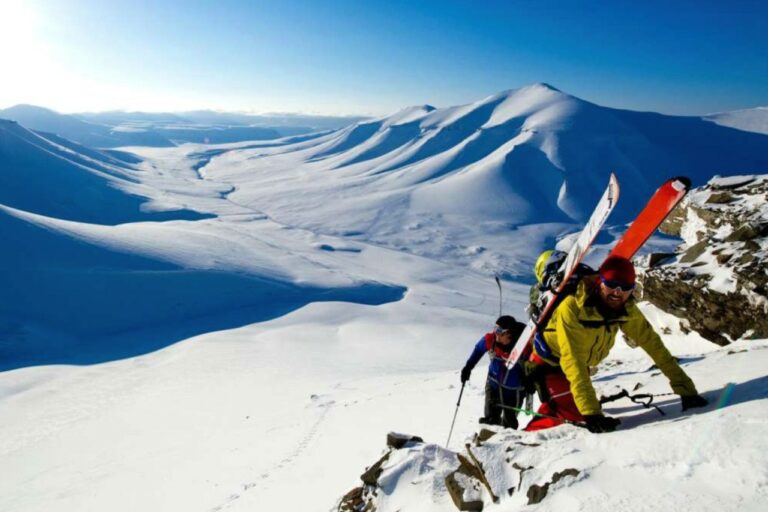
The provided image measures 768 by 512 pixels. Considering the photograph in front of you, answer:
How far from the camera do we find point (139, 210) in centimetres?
8944

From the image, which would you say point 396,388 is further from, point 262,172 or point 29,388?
point 262,172

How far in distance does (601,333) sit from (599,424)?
83 centimetres

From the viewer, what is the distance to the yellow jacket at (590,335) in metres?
4.00

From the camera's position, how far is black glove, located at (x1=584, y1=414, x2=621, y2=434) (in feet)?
12.5

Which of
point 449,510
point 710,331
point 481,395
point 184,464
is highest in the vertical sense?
point 710,331

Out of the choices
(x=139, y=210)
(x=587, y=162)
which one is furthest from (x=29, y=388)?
(x=587, y=162)

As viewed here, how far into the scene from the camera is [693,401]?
3883 millimetres

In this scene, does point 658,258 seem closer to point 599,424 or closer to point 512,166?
point 599,424

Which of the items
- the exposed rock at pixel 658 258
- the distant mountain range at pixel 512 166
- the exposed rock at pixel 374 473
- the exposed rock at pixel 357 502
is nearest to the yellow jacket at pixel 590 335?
the exposed rock at pixel 374 473

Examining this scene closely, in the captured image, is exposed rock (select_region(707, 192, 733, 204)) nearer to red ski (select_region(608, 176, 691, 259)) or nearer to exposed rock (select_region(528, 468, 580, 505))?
red ski (select_region(608, 176, 691, 259))

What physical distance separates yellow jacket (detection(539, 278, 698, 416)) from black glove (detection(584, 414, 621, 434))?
10 cm

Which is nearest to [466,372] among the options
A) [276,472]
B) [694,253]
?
[276,472]

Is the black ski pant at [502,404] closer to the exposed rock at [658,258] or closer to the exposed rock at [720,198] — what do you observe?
the exposed rock at [658,258]

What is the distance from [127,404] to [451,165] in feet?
393
